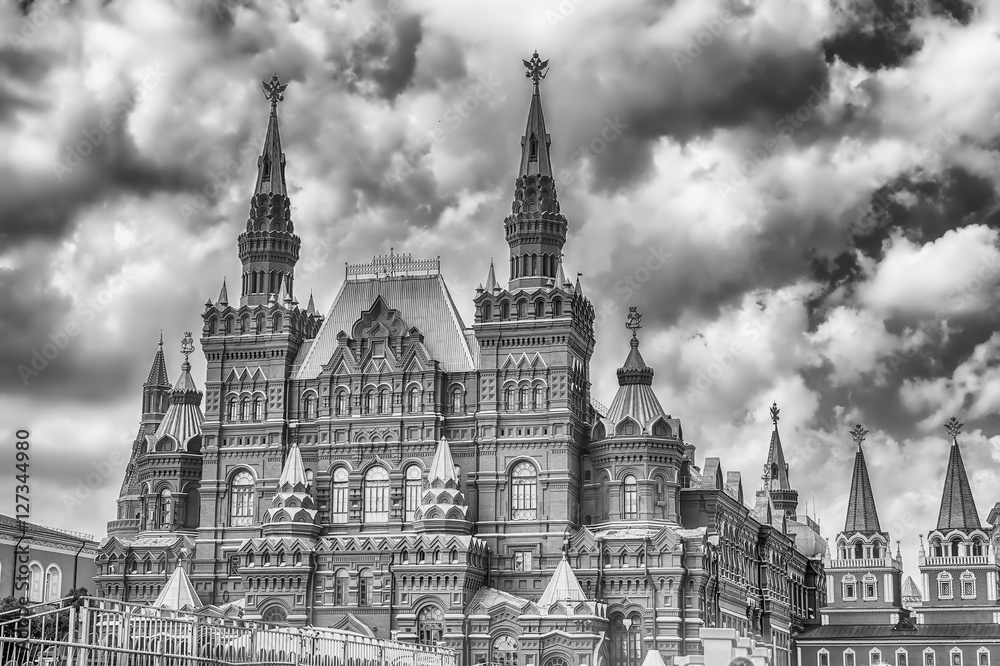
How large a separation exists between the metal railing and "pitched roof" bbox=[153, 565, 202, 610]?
103 feet

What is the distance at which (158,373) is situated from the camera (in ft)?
400

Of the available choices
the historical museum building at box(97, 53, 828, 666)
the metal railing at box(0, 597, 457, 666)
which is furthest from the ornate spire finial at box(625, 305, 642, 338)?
the metal railing at box(0, 597, 457, 666)

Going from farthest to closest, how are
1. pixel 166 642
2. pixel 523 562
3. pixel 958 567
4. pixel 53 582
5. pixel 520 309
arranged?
1. pixel 958 567
2. pixel 53 582
3. pixel 520 309
4. pixel 523 562
5. pixel 166 642

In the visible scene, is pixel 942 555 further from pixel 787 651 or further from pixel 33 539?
pixel 33 539

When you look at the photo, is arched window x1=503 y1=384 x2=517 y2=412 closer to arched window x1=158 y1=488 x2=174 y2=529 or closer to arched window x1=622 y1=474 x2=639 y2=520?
arched window x1=622 y1=474 x2=639 y2=520

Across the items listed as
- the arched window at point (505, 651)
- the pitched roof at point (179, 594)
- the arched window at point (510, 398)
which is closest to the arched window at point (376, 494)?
the arched window at point (510, 398)

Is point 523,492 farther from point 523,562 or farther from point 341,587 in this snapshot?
point 341,587

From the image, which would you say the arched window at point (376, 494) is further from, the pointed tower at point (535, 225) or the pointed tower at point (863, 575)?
the pointed tower at point (863, 575)

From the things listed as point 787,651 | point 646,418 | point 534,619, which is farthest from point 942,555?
point 534,619

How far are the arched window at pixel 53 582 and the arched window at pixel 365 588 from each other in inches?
1263

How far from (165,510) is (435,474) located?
70.0 ft

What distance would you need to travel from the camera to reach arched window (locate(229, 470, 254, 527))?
309 feet

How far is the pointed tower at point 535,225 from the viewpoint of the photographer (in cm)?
9469

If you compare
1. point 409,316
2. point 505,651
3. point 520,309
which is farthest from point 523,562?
point 409,316
